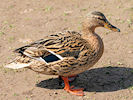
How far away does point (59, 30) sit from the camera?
875cm

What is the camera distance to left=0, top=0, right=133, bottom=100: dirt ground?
20.2 ft

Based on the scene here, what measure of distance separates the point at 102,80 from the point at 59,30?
9.15 ft

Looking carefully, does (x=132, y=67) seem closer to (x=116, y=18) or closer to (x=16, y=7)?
(x=116, y=18)

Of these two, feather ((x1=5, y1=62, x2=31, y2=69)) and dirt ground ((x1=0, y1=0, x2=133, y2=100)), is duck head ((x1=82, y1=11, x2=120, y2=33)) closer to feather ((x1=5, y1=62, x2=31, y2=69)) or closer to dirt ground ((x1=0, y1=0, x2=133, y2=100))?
dirt ground ((x1=0, y1=0, x2=133, y2=100))

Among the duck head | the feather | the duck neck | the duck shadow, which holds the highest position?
the duck head

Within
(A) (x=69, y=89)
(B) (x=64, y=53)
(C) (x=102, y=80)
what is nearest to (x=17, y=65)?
(B) (x=64, y=53)

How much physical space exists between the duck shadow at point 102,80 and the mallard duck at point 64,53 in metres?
0.40

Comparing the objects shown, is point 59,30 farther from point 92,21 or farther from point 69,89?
point 69,89

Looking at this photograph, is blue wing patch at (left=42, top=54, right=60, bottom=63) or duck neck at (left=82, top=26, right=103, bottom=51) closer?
blue wing patch at (left=42, top=54, right=60, bottom=63)

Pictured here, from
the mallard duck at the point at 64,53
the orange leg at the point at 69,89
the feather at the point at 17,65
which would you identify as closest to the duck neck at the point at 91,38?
the mallard duck at the point at 64,53

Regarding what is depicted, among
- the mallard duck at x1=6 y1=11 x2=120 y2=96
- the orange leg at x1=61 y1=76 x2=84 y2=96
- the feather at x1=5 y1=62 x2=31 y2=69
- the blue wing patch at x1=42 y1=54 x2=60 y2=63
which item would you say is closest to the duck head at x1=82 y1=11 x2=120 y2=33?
the mallard duck at x1=6 y1=11 x2=120 y2=96

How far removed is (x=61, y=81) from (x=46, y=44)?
1.10 metres

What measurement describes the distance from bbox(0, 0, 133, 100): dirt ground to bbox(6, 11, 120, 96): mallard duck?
555mm

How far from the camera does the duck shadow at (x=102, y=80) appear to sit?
6.29 meters
